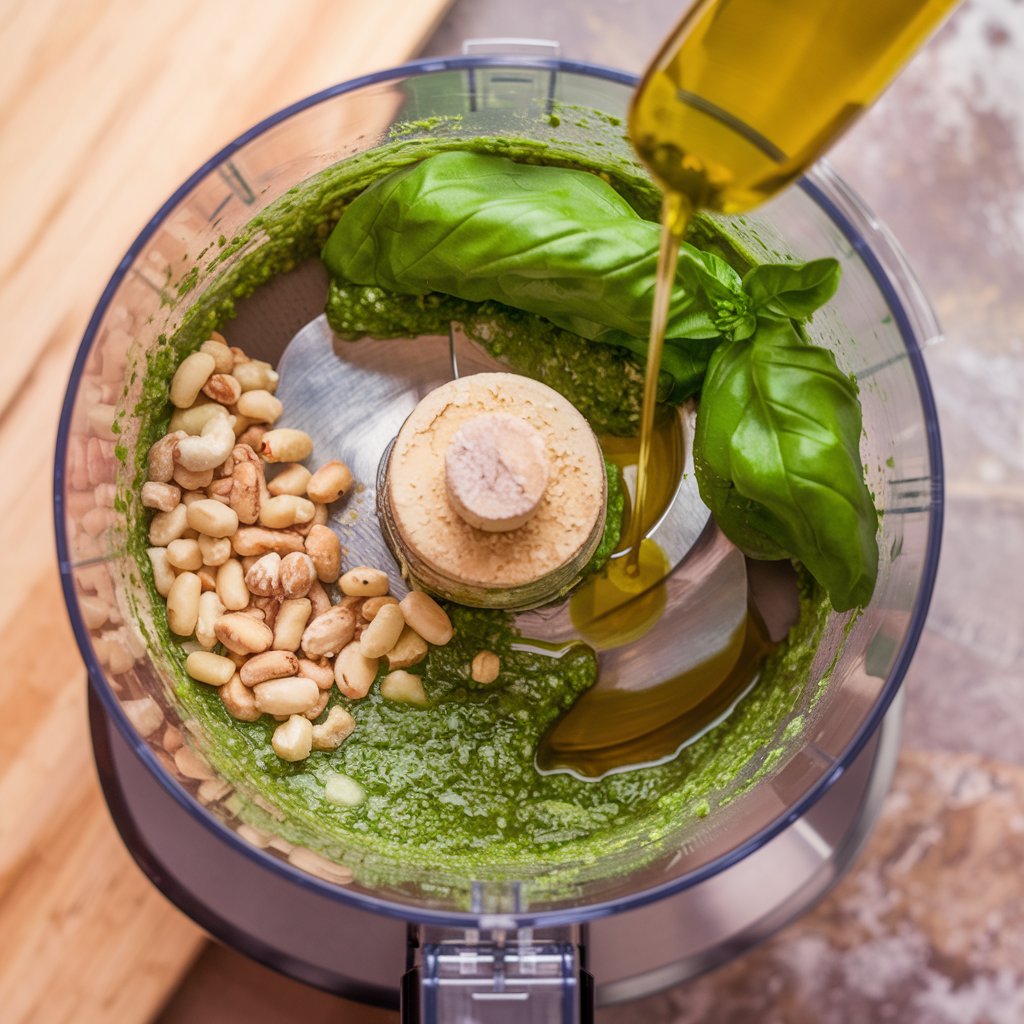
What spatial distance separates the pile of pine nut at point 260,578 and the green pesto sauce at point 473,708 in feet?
0.07

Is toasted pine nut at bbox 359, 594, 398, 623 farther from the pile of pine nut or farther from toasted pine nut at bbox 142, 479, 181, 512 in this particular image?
toasted pine nut at bbox 142, 479, 181, 512

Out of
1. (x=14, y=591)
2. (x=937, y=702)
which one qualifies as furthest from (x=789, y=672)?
(x=14, y=591)

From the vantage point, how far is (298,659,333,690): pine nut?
94 centimetres

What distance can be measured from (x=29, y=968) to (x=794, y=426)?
848 mm

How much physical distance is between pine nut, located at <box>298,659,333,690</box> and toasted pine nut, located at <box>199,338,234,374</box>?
27cm

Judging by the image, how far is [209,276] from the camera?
37.1 inches

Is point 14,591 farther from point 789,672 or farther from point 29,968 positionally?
point 789,672

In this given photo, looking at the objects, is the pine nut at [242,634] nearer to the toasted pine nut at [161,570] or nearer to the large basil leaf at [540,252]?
the toasted pine nut at [161,570]

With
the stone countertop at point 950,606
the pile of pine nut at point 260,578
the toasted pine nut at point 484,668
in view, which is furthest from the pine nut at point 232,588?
the stone countertop at point 950,606

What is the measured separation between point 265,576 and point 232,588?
0.10 feet

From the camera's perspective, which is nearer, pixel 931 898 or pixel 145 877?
pixel 145 877

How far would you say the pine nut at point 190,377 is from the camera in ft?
3.07

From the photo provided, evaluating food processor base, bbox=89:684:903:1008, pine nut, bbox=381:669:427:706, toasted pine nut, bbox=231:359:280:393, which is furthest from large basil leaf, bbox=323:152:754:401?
food processor base, bbox=89:684:903:1008

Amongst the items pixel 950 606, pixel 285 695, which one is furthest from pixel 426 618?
pixel 950 606
